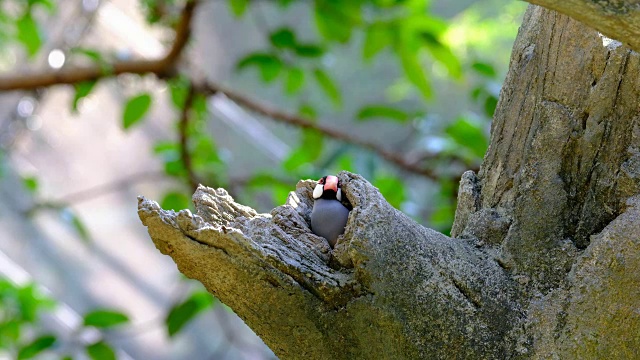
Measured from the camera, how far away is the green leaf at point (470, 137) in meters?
1.80

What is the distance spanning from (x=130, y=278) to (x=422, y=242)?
2443 mm

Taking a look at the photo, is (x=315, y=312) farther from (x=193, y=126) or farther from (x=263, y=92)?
(x=263, y=92)

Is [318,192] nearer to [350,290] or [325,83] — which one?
[350,290]

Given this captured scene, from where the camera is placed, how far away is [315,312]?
2.13 ft

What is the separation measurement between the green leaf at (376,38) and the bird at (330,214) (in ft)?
3.74

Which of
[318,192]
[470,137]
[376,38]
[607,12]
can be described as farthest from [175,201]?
[607,12]

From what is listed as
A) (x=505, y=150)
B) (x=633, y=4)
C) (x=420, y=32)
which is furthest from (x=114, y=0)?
(x=633, y=4)

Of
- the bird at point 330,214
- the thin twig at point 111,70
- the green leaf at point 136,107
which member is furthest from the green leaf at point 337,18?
the bird at point 330,214

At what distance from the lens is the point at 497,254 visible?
0.72 meters

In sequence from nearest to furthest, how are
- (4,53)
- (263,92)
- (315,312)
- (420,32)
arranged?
(315,312) < (420,32) < (4,53) < (263,92)

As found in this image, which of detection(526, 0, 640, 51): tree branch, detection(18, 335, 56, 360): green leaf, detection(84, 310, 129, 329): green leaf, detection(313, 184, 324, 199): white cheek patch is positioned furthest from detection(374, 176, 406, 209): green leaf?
detection(526, 0, 640, 51): tree branch

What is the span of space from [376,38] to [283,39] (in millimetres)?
257

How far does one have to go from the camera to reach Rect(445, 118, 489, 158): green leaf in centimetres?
180

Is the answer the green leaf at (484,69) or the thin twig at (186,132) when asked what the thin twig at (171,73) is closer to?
the thin twig at (186,132)
